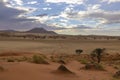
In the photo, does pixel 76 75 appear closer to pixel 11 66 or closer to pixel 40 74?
pixel 40 74

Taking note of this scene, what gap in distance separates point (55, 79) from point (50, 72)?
200 centimetres

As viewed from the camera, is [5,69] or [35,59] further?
[35,59]

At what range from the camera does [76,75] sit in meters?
18.8

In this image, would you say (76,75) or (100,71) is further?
(100,71)

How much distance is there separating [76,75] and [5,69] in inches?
187

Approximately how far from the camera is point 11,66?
1856 cm

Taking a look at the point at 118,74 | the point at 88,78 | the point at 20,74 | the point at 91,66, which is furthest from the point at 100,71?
the point at 20,74

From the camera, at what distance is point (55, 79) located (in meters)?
16.8

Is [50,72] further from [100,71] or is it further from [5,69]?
[100,71]

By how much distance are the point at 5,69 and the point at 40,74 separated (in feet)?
7.20

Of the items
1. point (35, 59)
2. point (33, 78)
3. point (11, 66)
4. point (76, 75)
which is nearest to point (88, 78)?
point (76, 75)

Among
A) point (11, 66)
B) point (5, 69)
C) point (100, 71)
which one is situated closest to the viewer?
point (5, 69)

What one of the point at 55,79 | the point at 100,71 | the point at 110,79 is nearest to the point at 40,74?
the point at 55,79

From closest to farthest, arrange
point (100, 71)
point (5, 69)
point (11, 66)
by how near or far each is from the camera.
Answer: point (5, 69) < point (11, 66) < point (100, 71)
